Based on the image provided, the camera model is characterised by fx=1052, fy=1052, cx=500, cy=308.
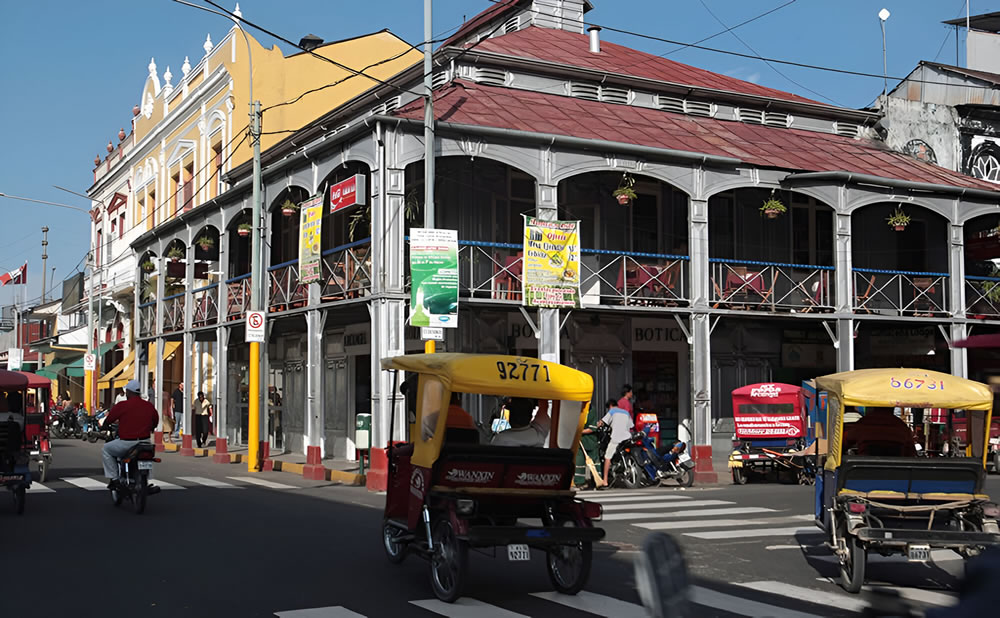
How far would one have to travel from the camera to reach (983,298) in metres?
25.7

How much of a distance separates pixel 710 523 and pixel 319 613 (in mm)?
7700

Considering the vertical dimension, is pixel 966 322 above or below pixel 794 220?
below

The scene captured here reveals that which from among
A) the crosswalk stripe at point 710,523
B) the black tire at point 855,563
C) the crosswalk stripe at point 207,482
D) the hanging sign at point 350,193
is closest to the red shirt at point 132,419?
the crosswalk stripe at point 207,482

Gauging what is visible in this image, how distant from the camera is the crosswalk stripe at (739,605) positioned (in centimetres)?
850

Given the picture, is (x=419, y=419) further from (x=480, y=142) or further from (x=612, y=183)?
(x=612, y=183)

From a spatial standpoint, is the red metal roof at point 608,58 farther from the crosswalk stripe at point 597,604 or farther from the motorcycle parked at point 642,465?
the crosswalk stripe at point 597,604

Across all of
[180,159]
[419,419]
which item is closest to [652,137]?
[419,419]

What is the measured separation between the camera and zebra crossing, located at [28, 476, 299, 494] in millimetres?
18594

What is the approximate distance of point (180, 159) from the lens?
41.2 m

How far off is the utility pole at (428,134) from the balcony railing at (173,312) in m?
13.8

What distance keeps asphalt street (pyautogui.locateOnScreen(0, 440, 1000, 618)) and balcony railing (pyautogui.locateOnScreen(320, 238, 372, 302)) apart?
5.67 meters

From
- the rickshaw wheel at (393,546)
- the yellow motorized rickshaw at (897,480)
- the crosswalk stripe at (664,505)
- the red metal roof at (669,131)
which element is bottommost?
the crosswalk stripe at (664,505)

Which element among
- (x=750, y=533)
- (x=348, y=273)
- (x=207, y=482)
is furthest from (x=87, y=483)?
(x=750, y=533)

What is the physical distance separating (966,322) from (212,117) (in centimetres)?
2595
